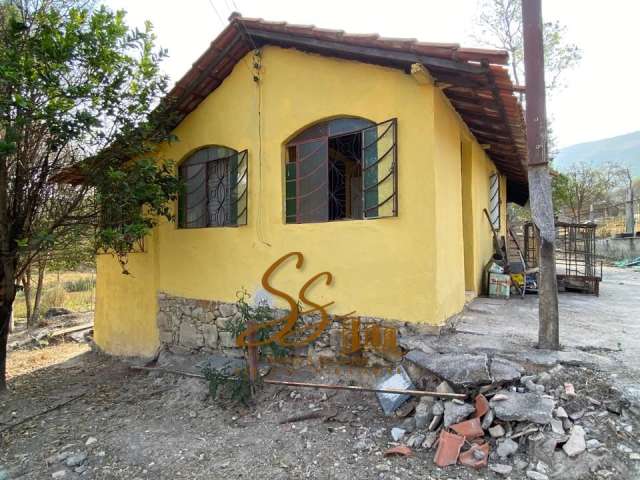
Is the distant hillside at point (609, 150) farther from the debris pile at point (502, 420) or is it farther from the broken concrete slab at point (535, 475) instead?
the broken concrete slab at point (535, 475)

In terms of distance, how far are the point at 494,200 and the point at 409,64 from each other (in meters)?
5.37

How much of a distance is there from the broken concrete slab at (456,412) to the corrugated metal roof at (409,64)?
3143 millimetres

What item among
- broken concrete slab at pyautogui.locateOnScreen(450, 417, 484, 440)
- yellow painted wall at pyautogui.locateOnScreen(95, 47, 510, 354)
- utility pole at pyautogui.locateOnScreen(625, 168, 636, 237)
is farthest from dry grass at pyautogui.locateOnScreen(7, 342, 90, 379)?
utility pole at pyautogui.locateOnScreen(625, 168, 636, 237)

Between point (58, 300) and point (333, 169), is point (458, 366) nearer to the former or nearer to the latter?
point (333, 169)

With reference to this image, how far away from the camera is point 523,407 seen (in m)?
3.01

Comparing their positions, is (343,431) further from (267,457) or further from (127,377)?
(127,377)

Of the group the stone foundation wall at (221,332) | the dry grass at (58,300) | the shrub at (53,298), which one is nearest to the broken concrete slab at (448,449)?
the stone foundation wall at (221,332)

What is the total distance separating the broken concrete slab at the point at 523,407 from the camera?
292cm

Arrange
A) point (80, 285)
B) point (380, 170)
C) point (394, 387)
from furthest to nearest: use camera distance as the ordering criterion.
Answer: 1. point (80, 285)
2. point (380, 170)
3. point (394, 387)

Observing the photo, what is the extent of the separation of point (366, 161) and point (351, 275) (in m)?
1.46

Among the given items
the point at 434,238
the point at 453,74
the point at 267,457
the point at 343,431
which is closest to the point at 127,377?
the point at 267,457

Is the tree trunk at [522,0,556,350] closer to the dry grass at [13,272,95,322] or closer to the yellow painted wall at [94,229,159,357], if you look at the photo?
the yellow painted wall at [94,229,159,357]

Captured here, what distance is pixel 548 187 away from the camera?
3729 mm

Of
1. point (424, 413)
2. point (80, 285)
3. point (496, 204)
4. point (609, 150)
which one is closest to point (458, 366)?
point (424, 413)
